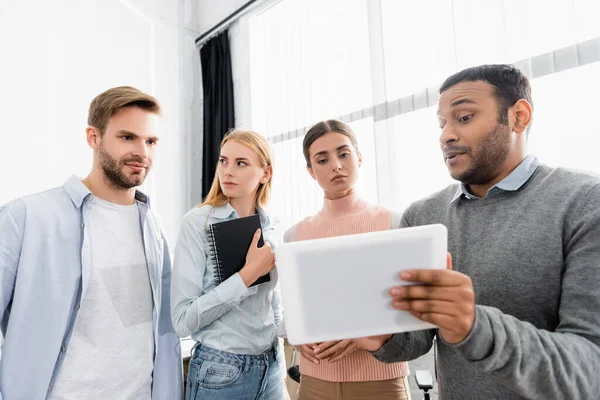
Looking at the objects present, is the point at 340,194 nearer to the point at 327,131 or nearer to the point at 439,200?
the point at 327,131

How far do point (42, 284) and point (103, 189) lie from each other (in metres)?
0.35

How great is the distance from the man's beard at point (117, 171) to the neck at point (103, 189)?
2cm

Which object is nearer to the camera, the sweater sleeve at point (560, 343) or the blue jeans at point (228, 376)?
the sweater sleeve at point (560, 343)

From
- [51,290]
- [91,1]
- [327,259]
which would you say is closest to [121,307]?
[51,290]

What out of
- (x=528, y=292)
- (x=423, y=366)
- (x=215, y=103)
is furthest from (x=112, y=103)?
(x=215, y=103)

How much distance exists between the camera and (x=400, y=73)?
2.09m

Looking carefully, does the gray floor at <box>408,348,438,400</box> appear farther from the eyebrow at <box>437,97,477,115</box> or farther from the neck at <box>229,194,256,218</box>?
the eyebrow at <box>437,97,477,115</box>

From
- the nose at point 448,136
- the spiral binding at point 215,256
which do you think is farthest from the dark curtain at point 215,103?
the nose at point 448,136

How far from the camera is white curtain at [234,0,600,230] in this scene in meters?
1.52

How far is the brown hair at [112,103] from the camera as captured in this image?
1.22m

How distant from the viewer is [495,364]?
57 centimetres

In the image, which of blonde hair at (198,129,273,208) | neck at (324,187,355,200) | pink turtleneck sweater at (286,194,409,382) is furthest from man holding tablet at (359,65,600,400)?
blonde hair at (198,129,273,208)

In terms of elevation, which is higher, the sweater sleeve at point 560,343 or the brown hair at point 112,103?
the brown hair at point 112,103

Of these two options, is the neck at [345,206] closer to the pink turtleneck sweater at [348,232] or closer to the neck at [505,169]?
the pink turtleneck sweater at [348,232]
